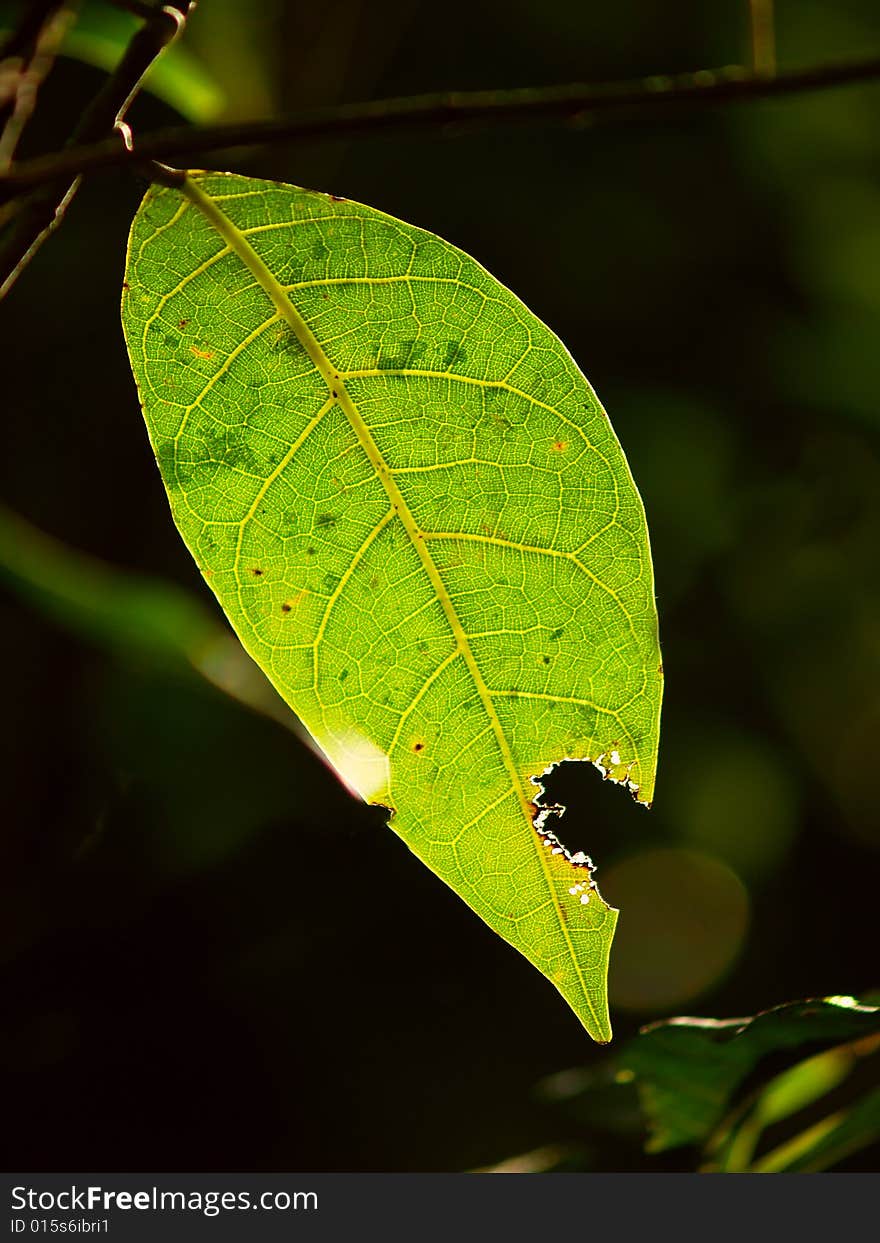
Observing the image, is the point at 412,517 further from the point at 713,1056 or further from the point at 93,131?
the point at 713,1056

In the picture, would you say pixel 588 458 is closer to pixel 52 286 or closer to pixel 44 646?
pixel 44 646

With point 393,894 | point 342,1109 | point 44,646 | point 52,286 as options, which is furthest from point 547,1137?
point 52,286

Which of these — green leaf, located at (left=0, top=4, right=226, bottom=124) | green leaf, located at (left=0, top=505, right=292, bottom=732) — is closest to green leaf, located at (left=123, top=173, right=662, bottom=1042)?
green leaf, located at (left=0, top=4, right=226, bottom=124)

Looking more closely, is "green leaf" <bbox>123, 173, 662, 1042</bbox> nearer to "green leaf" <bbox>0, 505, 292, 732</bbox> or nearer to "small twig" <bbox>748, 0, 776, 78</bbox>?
"small twig" <bbox>748, 0, 776, 78</bbox>

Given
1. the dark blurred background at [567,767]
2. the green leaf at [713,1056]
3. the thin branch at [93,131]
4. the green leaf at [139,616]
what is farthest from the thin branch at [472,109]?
the dark blurred background at [567,767]

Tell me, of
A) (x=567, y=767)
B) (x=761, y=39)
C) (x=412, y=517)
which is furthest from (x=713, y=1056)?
(x=567, y=767)

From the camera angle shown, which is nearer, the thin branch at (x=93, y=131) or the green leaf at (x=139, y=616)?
the thin branch at (x=93, y=131)

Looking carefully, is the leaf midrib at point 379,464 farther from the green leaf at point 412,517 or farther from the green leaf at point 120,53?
the green leaf at point 120,53
